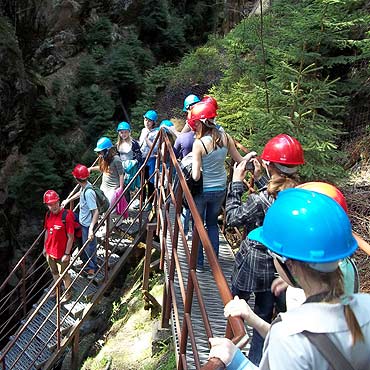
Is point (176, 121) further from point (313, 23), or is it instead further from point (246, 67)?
point (313, 23)

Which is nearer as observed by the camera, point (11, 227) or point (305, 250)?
point (305, 250)

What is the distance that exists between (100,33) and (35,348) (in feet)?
42.4

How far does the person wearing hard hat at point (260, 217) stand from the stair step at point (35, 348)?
408 centimetres

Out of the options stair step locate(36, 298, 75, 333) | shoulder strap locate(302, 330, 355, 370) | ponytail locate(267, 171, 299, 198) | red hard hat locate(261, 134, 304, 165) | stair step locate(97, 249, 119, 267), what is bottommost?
stair step locate(36, 298, 75, 333)

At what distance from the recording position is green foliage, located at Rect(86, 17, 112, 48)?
1603 cm

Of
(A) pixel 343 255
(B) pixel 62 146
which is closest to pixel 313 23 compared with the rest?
(A) pixel 343 255

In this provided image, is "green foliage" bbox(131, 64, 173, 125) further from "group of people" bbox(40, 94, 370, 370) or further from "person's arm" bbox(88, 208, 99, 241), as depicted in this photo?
"group of people" bbox(40, 94, 370, 370)

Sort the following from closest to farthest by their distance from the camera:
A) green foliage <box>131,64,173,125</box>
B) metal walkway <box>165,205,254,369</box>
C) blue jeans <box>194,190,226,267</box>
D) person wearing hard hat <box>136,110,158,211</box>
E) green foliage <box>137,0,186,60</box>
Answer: metal walkway <box>165,205,254,369</box>
blue jeans <box>194,190,226,267</box>
person wearing hard hat <box>136,110,158,211</box>
green foliage <box>131,64,173,125</box>
green foliage <box>137,0,186,60</box>

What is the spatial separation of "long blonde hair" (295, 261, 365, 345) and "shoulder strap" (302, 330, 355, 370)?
0.21 feet

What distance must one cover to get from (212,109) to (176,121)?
9.74 metres

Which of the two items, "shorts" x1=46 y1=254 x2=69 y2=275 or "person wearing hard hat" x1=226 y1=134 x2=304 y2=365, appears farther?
"shorts" x1=46 y1=254 x2=69 y2=275

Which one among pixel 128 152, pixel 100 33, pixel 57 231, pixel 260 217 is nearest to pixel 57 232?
pixel 57 231

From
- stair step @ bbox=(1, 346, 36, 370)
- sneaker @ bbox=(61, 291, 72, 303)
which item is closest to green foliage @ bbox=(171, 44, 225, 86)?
sneaker @ bbox=(61, 291, 72, 303)

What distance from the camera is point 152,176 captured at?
257 inches
